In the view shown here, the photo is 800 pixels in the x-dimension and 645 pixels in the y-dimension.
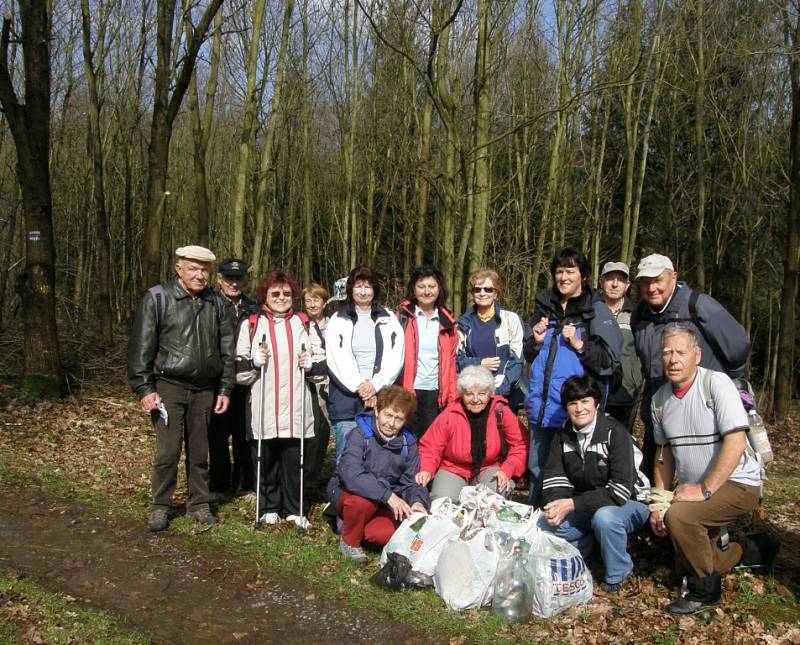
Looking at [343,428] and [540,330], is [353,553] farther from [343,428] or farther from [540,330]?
[540,330]

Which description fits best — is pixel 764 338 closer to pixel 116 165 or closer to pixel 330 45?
pixel 330 45

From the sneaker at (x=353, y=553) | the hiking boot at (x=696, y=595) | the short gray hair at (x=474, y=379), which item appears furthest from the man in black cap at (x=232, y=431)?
the hiking boot at (x=696, y=595)

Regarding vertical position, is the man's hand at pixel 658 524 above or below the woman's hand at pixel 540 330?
below

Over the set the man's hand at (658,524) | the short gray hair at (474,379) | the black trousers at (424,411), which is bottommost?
the man's hand at (658,524)

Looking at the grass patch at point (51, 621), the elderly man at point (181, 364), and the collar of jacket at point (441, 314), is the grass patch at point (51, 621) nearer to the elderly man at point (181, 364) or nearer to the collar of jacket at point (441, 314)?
the elderly man at point (181, 364)

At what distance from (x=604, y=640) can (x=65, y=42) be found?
2074 centimetres

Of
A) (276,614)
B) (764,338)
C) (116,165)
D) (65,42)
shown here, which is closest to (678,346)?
(276,614)

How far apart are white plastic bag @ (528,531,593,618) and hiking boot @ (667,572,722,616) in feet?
1.77

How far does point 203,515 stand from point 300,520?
79cm

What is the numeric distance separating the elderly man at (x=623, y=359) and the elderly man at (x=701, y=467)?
100 cm

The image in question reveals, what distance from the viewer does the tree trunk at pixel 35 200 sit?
31.2 ft

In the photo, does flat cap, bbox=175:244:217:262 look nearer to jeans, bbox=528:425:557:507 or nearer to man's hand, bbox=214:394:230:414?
man's hand, bbox=214:394:230:414

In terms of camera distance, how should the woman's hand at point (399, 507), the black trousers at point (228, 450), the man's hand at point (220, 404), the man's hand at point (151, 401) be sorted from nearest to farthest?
the woman's hand at point (399, 507), the man's hand at point (151, 401), the man's hand at point (220, 404), the black trousers at point (228, 450)

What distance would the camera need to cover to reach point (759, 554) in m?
4.67
